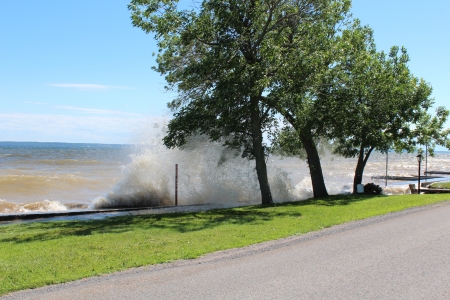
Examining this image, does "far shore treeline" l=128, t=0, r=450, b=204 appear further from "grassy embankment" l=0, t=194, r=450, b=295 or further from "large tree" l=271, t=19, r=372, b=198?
"grassy embankment" l=0, t=194, r=450, b=295

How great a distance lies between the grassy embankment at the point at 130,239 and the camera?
294 inches

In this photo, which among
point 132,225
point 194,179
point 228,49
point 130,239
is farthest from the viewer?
point 194,179

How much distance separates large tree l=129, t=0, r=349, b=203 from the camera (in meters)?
15.6

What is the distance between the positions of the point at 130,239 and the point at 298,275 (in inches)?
195

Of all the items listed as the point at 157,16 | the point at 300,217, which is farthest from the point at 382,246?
the point at 157,16

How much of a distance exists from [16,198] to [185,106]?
1290 centimetres

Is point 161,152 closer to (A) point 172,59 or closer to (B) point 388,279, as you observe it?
(A) point 172,59

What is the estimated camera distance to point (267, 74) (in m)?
16.2

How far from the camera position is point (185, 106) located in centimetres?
1831

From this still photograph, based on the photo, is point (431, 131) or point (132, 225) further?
point (431, 131)

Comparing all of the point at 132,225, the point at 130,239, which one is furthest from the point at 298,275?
the point at 132,225

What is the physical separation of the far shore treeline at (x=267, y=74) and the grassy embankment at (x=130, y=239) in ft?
Result: 13.3

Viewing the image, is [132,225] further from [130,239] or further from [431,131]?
[431,131]

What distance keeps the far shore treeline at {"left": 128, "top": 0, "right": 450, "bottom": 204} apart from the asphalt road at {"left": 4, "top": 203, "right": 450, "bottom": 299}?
7660mm
